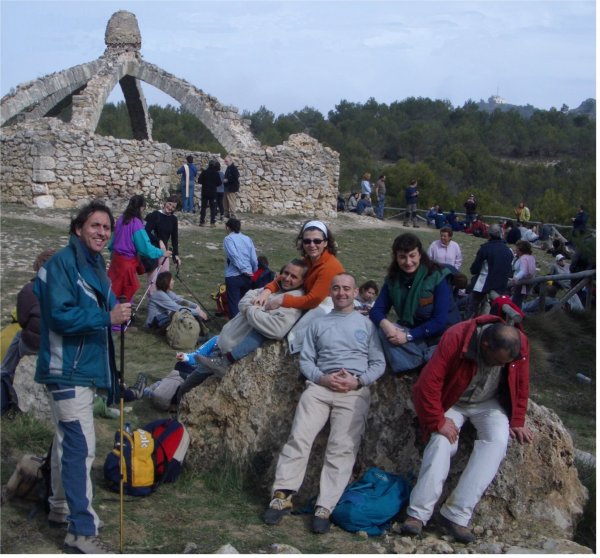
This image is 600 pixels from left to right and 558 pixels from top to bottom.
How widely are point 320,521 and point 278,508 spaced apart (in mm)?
259

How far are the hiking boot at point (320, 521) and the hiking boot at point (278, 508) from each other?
18 cm

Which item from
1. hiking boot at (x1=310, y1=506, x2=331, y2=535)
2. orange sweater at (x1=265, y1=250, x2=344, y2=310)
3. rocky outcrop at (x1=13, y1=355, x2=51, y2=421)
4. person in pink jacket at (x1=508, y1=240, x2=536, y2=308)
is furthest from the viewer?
person in pink jacket at (x1=508, y1=240, x2=536, y2=308)

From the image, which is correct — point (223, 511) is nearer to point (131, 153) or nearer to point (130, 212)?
point (130, 212)

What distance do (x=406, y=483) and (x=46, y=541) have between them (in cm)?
193

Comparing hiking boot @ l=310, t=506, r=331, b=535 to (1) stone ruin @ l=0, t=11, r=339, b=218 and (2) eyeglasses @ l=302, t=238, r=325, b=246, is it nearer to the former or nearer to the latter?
(2) eyeglasses @ l=302, t=238, r=325, b=246

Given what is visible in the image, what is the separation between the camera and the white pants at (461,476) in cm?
393

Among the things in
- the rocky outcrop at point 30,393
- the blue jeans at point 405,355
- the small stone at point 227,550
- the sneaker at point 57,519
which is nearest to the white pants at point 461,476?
the blue jeans at point 405,355

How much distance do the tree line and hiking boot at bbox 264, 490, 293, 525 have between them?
20.8 meters

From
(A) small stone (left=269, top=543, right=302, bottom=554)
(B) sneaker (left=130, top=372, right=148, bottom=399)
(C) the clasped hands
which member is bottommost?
(A) small stone (left=269, top=543, right=302, bottom=554)

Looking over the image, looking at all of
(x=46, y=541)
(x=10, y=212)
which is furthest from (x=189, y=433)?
(x=10, y=212)

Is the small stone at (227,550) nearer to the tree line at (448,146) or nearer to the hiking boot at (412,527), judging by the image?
the hiking boot at (412,527)

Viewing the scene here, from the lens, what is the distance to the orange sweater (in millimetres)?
4988

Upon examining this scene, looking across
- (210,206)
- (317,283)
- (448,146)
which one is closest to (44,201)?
(210,206)

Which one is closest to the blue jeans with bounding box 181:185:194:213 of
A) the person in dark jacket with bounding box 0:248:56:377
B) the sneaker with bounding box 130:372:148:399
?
the sneaker with bounding box 130:372:148:399
